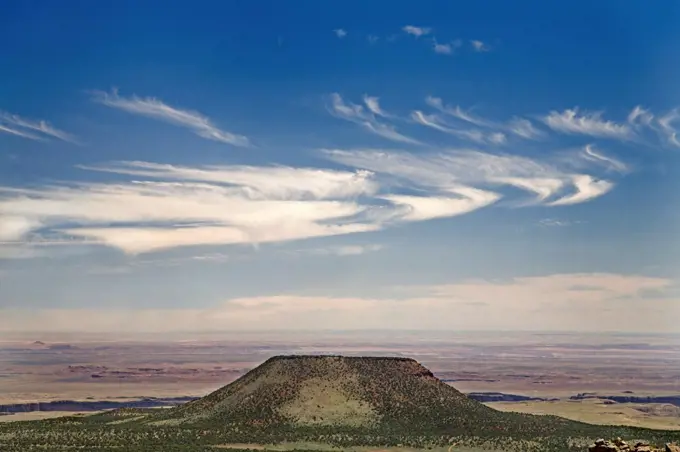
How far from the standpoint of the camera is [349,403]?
146m

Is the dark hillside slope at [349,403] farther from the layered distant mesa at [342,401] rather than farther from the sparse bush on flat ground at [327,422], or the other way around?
the sparse bush on flat ground at [327,422]

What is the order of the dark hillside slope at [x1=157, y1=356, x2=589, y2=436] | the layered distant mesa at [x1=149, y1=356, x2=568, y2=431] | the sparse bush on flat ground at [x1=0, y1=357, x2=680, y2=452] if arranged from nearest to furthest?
the sparse bush on flat ground at [x1=0, y1=357, x2=680, y2=452]
the dark hillside slope at [x1=157, y1=356, x2=589, y2=436]
the layered distant mesa at [x1=149, y1=356, x2=568, y2=431]

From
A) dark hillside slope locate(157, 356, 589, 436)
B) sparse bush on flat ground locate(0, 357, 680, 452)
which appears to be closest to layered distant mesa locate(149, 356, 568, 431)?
dark hillside slope locate(157, 356, 589, 436)

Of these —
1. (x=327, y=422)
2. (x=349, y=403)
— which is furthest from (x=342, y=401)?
(x=327, y=422)

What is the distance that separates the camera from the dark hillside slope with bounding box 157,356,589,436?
139 metres

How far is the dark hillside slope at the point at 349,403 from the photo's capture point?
139 metres

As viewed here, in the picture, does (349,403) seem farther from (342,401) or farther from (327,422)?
(327,422)

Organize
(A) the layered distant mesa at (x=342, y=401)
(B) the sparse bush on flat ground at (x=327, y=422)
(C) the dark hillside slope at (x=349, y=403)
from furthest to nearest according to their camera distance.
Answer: (A) the layered distant mesa at (x=342, y=401) → (C) the dark hillside slope at (x=349, y=403) → (B) the sparse bush on flat ground at (x=327, y=422)

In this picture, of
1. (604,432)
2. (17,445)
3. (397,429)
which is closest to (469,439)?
(397,429)

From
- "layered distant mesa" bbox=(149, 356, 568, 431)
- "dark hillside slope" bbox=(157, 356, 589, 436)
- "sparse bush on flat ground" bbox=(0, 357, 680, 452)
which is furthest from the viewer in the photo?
"layered distant mesa" bbox=(149, 356, 568, 431)

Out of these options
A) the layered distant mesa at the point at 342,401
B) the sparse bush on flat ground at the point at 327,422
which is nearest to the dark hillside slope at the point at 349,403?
the layered distant mesa at the point at 342,401

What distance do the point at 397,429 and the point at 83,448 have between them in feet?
157

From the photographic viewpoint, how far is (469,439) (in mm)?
126188

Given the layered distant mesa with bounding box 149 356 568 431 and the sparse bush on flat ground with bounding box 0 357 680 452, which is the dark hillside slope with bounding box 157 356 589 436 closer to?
the layered distant mesa with bounding box 149 356 568 431
